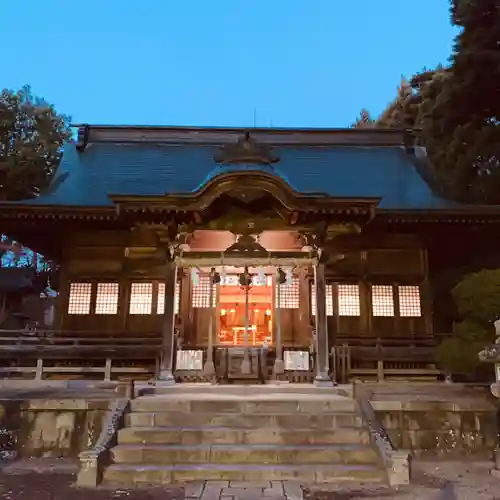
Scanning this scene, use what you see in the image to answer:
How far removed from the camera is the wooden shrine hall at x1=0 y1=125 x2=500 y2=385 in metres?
10.9

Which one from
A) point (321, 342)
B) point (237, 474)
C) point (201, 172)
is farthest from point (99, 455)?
point (201, 172)

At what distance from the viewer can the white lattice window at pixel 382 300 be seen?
1309 cm

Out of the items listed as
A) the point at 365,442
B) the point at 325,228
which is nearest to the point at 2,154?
the point at 325,228

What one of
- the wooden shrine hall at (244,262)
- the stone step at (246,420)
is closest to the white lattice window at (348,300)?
the wooden shrine hall at (244,262)

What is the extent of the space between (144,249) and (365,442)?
830cm

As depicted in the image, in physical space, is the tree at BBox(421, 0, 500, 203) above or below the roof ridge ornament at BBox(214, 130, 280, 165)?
above

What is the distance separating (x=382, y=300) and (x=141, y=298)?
23.5ft

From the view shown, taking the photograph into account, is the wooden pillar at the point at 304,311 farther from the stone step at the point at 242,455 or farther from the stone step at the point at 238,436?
the stone step at the point at 242,455

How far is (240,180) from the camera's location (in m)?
10.5

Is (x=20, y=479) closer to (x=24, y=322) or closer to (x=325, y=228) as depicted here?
(x=325, y=228)

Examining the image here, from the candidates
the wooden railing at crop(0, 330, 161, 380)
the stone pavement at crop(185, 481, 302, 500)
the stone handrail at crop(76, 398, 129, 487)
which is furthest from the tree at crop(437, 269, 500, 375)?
the wooden railing at crop(0, 330, 161, 380)

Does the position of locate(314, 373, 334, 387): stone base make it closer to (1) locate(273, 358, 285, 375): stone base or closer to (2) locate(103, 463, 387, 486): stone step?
(1) locate(273, 358, 285, 375): stone base

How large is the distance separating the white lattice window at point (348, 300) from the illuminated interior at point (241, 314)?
2.83 m

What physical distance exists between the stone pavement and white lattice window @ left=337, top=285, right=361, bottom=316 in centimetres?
709
